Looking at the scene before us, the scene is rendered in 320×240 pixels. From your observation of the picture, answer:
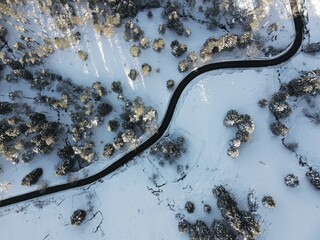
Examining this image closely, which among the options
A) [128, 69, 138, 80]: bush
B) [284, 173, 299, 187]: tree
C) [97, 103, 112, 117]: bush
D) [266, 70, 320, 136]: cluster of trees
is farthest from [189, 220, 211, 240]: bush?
[128, 69, 138, 80]: bush

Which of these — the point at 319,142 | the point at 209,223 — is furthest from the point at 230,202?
the point at 319,142

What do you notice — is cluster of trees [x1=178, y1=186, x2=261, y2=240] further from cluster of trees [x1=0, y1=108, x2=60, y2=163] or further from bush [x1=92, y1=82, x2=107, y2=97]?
cluster of trees [x1=0, y1=108, x2=60, y2=163]

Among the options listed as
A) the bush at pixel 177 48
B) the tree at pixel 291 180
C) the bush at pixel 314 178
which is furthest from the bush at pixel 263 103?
the bush at pixel 177 48

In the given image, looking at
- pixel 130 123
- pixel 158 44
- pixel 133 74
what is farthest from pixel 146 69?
pixel 130 123

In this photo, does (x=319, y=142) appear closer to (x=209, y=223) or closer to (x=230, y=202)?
(x=230, y=202)

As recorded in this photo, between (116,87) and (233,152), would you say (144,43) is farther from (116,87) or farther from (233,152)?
(233,152)
